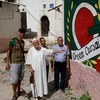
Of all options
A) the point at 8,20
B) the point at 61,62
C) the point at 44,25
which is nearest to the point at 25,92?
the point at 61,62

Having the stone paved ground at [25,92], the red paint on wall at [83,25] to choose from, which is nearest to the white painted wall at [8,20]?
the stone paved ground at [25,92]

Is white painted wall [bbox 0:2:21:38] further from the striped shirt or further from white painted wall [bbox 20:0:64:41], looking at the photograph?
the striped shirt

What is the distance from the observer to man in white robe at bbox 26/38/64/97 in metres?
7.79

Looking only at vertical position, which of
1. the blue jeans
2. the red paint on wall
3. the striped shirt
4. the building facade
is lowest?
the blue jeans

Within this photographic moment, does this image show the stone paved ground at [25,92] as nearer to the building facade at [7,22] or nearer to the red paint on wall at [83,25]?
the red paint on wall at [83,25]

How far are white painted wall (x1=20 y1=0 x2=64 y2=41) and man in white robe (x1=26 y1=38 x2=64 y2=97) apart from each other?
16131mm

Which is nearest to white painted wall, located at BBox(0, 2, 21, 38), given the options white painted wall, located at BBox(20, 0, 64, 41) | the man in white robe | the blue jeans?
white painted wall, located at BBox(20, 0, 64, 41)

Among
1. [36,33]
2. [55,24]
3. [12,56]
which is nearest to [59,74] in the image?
[12,56]

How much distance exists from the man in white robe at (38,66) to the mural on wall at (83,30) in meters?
0.91

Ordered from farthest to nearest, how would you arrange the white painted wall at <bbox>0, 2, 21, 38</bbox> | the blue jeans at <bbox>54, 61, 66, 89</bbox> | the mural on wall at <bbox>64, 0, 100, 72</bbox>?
1. the white painted wall at <bbox>0, 2, 21, 38</bbox>
2. the blue jeans at <bbox>54, 61, 66, 89</bbox>
3. the mural on wall at <bbox>64, 0, 100, 72</bbox>

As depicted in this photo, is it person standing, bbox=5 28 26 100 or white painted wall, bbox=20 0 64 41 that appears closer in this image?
person standing, bbox=5 28 26 100

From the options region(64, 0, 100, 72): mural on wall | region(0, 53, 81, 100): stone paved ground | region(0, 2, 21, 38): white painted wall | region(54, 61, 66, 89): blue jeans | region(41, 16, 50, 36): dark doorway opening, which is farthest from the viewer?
region(41, 16, 50, 36): dark doorway opening

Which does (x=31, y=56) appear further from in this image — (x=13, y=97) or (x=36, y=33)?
(x=36, y=33)

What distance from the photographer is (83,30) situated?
7.96 m
